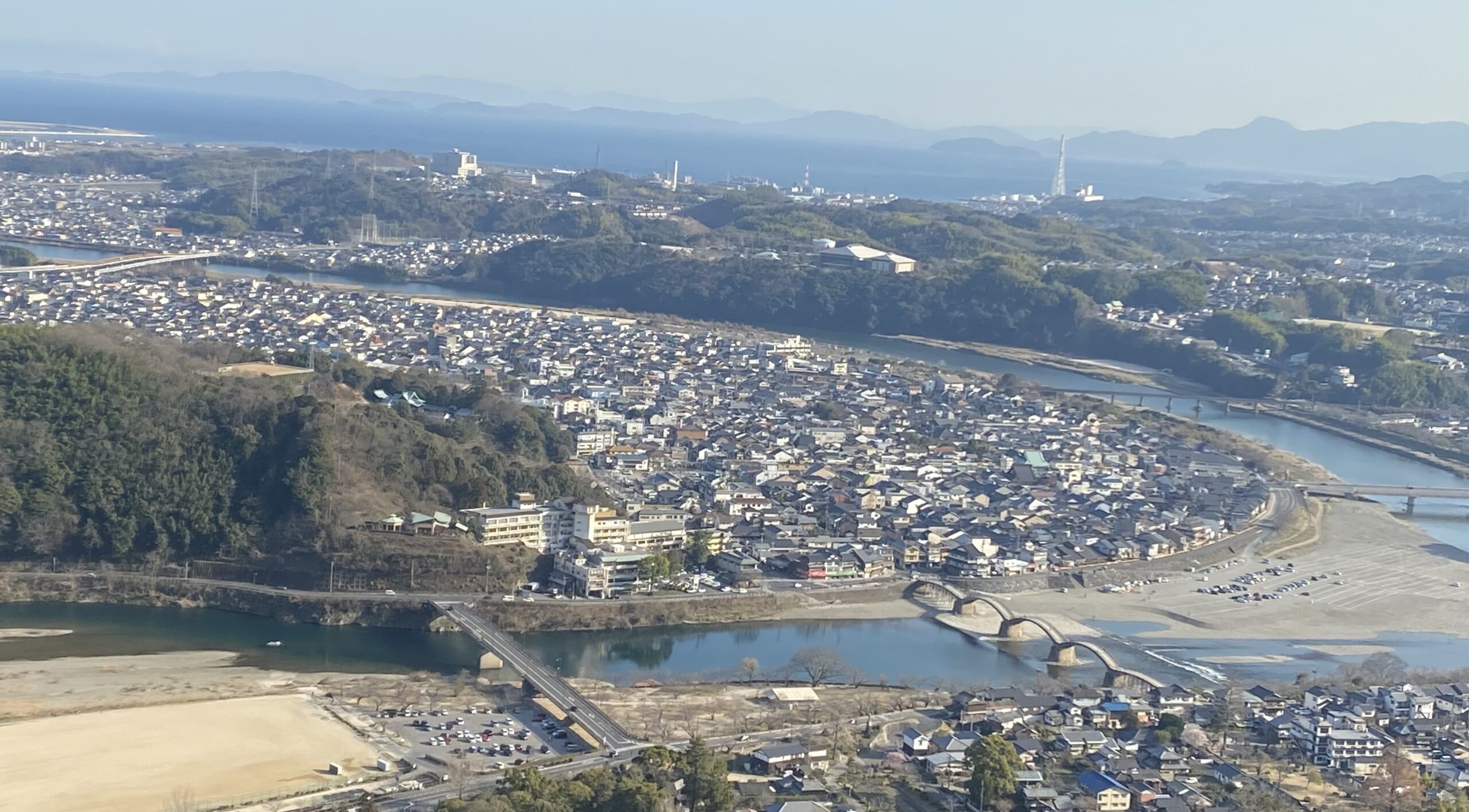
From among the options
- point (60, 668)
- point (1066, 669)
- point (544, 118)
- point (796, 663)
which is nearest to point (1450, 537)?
point (1066, 669)

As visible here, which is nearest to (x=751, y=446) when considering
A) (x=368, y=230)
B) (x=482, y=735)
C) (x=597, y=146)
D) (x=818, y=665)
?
(x=818, y=665)

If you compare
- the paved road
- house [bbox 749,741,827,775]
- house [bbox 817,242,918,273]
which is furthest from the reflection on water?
house [bbox 817,242,918,273]

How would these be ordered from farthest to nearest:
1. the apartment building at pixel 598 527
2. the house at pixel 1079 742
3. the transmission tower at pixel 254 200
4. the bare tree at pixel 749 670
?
the transmission tower at pixel 254 200
the apartment building at pixel 598 527
the bare tree at pixel 749 670
the house at pixel 1079 742

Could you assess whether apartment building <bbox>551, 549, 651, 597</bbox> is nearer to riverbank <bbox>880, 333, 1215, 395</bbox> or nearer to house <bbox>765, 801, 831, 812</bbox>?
house <bbox>765, 801, 831, 812</bbox>

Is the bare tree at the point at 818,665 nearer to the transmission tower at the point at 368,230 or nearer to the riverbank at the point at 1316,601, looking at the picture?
the riverbank at the point at 1316,601

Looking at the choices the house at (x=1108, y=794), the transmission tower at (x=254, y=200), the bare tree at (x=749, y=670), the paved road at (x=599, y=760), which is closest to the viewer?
the paved road at (x=599, y=760)

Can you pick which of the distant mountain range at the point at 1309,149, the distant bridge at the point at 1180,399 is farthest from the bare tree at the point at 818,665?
the distant mountain range at the point at 1309,149

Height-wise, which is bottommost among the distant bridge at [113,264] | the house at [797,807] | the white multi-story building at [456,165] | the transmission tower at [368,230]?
the house at [797,807]

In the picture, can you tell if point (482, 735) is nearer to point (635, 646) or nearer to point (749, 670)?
point (749, 670)
